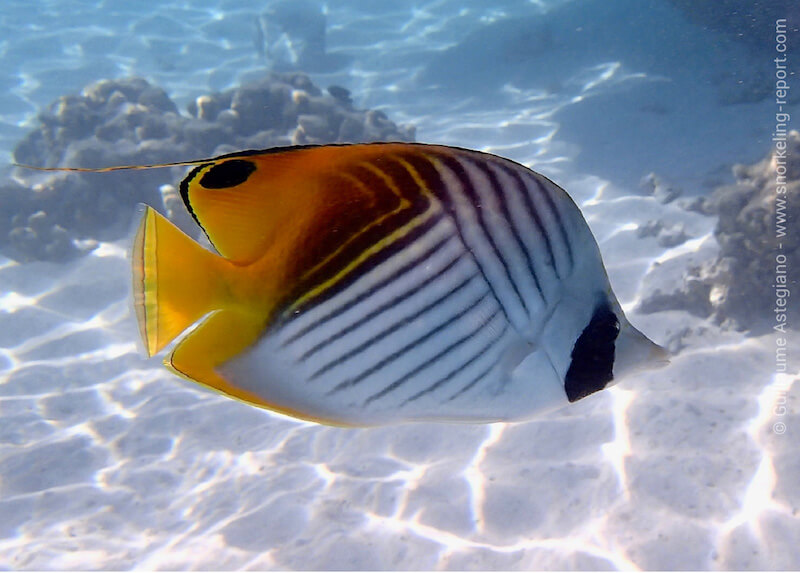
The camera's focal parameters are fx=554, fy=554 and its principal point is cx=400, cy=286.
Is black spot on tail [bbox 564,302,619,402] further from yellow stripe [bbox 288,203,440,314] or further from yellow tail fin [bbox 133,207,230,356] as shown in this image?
yellow tail fin [bbox 133,207,230,356]

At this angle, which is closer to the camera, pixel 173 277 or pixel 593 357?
pixel 173 277

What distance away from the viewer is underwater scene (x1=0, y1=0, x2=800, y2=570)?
2.63 ft

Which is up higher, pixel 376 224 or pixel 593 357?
pixel 376 224

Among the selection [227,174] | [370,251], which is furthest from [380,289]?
[227,174]

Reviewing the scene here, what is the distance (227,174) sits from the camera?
801 millimetres

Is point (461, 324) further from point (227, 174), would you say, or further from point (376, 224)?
point (227, 174)

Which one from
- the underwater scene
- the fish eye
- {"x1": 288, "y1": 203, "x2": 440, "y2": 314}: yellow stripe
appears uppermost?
the fish eye

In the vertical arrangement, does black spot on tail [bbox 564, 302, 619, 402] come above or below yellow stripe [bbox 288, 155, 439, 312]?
below

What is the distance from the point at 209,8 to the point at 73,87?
9.27m

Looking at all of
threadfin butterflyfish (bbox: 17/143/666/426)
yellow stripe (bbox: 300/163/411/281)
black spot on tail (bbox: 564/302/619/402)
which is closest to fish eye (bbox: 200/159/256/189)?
threadfin butterflyfish (bbox: 17/143/666/426)

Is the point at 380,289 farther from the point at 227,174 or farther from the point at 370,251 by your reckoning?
the point at 227,174

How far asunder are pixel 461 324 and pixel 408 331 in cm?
8

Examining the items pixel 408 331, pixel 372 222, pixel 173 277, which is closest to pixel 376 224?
pixel 372 222

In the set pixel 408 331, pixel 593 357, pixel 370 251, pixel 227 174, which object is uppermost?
pixel 227 174
